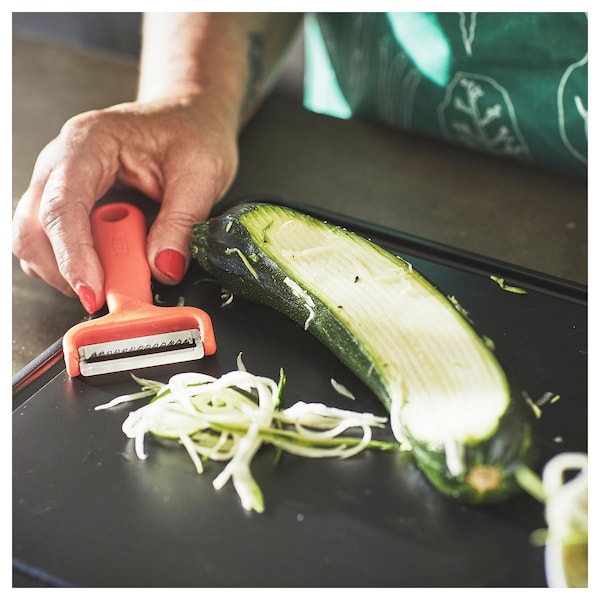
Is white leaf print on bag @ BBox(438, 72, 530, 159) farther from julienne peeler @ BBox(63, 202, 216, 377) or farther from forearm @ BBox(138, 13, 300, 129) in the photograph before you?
julienne peeler @ BBox(63, 202, 216, 377)

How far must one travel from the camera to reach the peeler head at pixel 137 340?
141 cm

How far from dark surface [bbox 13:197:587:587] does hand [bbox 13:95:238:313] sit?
0.25 m

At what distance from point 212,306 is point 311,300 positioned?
0.74 ft

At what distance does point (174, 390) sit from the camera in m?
1.33

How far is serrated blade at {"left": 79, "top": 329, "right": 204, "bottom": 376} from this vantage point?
4.62 ft

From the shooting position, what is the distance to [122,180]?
1.84 meters

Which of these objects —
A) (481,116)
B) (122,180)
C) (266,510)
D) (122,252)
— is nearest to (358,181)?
(481,116)

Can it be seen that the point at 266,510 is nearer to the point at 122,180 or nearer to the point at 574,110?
the point at 122,180

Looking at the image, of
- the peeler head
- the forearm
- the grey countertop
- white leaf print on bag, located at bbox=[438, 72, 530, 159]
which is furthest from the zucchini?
white leaf print on bag, located at bbox=[438, 72, 530, 159]

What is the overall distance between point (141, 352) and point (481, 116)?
3.49 feet

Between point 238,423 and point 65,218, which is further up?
point 65,218

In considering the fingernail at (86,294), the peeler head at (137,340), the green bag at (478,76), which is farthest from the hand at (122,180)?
the green bag at (478,76)
